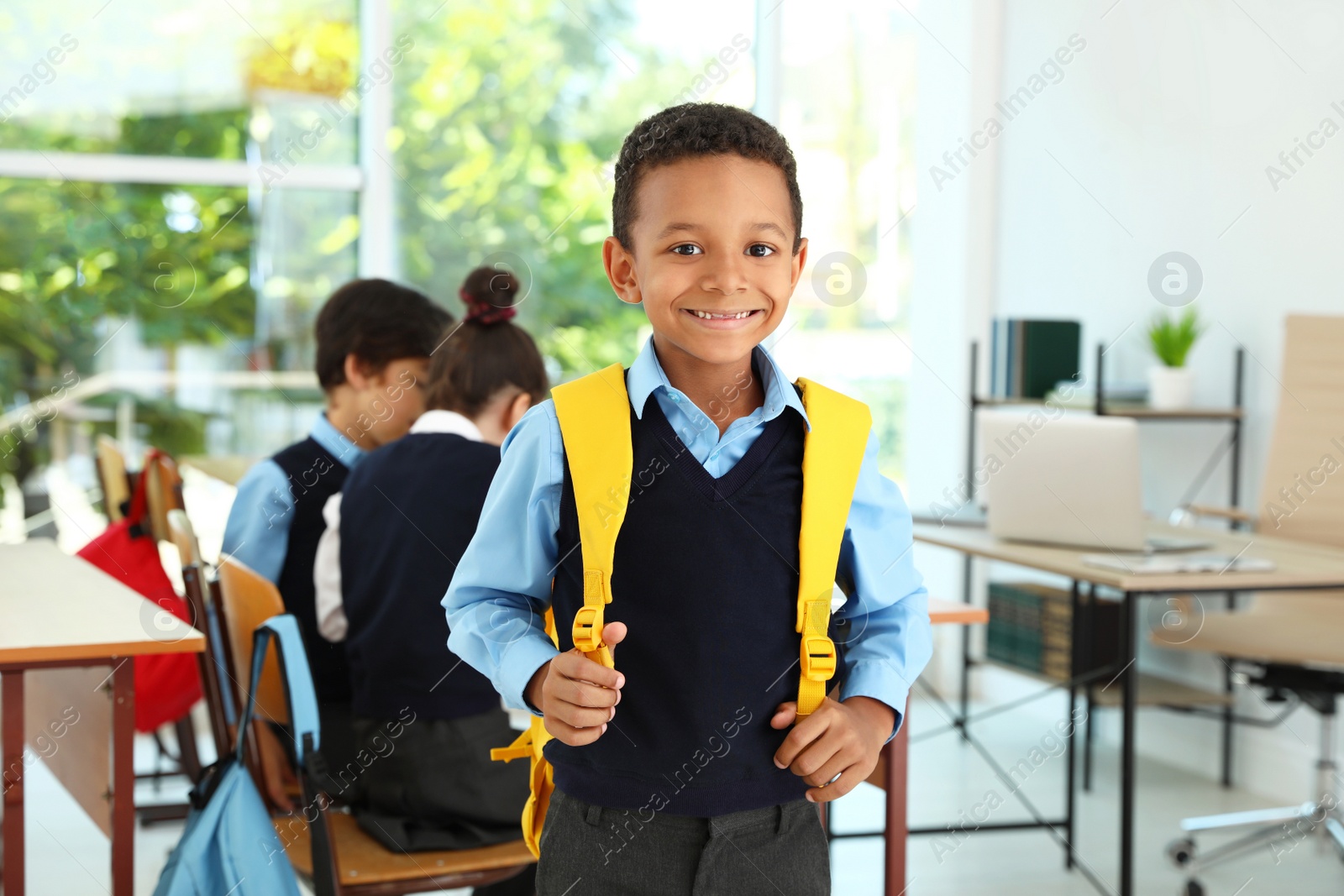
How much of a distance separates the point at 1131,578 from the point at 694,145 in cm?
159

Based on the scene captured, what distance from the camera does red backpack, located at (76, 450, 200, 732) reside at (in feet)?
8.30

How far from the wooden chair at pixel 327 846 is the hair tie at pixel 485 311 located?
1.89 ft

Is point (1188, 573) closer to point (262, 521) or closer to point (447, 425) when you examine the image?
point (447, 425)

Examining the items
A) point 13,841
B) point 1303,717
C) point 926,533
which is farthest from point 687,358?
point 1303,717

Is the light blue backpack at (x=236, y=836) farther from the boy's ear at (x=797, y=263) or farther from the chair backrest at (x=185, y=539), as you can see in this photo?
the boy's ear at (x=797, y=263)

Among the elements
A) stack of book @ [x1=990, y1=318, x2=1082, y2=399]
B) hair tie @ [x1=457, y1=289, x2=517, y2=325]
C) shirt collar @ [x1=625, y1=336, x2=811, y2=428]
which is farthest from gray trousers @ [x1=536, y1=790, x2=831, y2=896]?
stack of book @ [x1=990, y1=318, x2=1082, y2=399]

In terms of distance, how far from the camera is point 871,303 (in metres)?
5.18

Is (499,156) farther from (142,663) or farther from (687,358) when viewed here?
(687,358)

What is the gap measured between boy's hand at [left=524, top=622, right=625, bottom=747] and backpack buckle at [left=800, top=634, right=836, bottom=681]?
182 mm

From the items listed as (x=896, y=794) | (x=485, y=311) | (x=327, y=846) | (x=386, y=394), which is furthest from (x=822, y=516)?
(x=386, y=394)

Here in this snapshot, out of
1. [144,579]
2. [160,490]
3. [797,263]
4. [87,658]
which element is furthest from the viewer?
[160,490]

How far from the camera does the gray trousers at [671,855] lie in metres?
1.14

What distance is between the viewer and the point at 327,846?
5.12 feet

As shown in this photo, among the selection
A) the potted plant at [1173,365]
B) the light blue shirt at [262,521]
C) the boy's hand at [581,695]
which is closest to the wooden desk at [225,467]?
the light blue shirt at [262,521]
